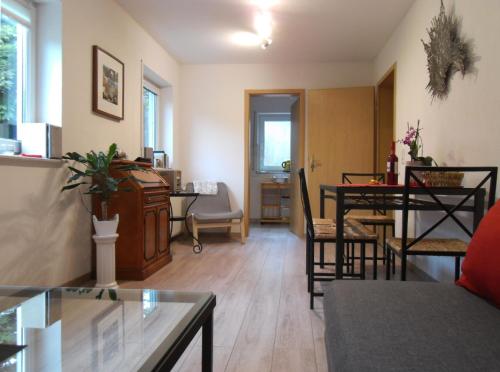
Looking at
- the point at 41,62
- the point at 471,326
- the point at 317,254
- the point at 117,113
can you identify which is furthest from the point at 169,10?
the point at 471,326

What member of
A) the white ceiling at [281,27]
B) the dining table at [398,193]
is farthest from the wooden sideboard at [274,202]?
the dining table at [398,193]

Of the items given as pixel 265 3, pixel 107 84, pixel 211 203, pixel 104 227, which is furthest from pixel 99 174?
pixel 211 203

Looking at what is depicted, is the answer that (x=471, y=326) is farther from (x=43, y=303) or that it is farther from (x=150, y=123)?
(x=150, y=123)

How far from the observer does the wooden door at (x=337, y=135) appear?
4.89 meters

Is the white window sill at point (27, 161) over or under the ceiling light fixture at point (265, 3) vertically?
under

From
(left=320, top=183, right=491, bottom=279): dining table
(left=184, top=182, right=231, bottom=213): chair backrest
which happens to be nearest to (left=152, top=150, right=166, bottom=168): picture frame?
(left=184, top=182, right=231, bottom=213): chair backrest

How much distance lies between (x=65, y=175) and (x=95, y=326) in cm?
175

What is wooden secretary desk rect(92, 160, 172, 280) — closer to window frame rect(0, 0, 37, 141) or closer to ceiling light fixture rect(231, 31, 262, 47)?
window frame rect(0, 0, 37, 141)

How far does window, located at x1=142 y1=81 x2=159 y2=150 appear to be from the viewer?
4645 millimetres

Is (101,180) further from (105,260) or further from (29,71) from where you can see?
(29,71)

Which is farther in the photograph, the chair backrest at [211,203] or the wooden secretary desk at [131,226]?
the chair backrest at [211,203]

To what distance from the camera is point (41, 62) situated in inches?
103

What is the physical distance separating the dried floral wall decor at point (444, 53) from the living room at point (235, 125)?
16mm

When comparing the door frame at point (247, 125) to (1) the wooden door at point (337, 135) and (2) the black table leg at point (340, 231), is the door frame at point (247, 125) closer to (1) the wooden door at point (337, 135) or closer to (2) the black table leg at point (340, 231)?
(1) the wooden door at point (337, 135)
